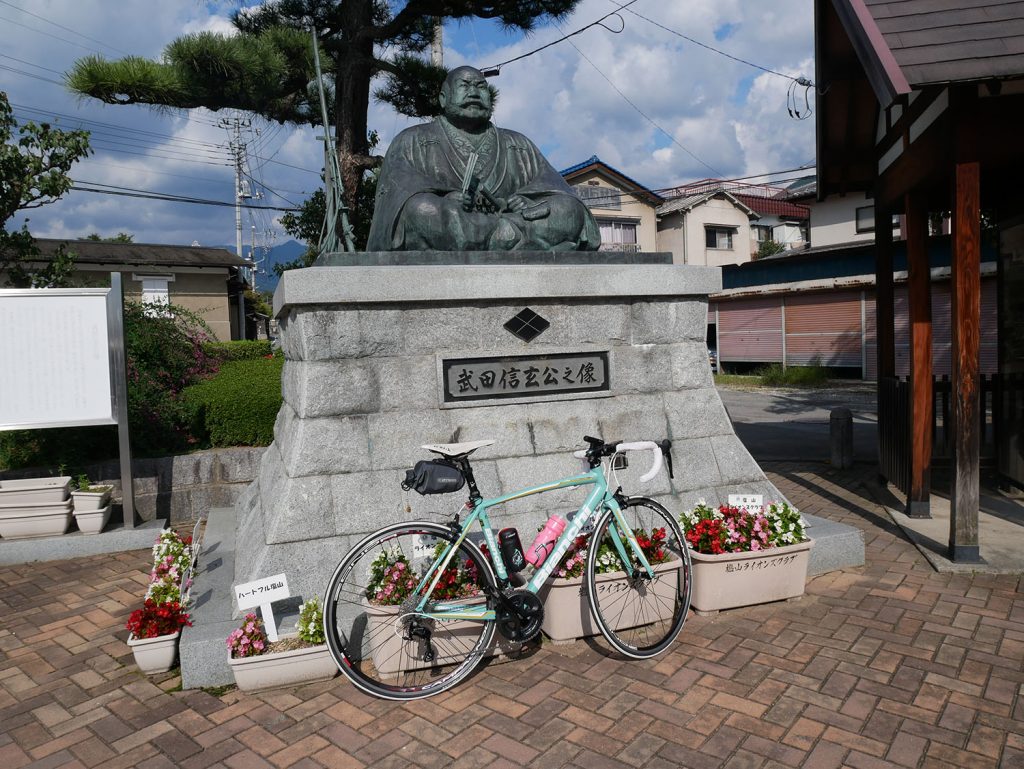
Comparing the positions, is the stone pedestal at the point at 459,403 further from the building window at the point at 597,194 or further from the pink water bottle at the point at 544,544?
the building window at the point at 597,194

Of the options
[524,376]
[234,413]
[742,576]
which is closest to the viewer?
[742,576]

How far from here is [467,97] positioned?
548 centimetres

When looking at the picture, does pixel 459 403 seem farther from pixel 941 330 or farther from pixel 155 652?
pixel 941 330

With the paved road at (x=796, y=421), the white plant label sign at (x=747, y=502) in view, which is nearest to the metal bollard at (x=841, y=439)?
the paved road at (x=796, y=421)

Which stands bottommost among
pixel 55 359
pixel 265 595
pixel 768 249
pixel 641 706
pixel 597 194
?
pixel 641 706

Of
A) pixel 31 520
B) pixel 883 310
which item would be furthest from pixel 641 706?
pixel 883 310

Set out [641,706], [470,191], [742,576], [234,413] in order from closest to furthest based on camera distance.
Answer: [641,706], [742,576], [470,191], [234,413]

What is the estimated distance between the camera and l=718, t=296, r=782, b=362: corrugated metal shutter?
931 inches

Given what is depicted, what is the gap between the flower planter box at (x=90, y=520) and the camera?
22.2ft

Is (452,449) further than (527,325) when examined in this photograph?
No

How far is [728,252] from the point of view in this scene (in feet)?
106

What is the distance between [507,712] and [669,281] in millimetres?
3163

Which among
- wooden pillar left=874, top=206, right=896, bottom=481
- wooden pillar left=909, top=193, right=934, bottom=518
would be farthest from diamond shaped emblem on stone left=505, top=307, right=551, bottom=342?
wooden pillar left=874, top=206, right=896, bottom=481

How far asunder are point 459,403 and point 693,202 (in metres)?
28.9
